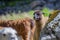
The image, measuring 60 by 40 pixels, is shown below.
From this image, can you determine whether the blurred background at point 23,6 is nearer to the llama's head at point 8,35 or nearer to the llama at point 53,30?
the llama's head at point 8,35

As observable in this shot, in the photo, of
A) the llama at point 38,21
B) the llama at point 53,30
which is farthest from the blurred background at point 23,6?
the llama at point 53,30

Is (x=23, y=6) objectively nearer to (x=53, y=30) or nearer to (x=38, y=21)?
(x=38, y=21)

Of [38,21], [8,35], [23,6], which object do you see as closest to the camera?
[8,35]

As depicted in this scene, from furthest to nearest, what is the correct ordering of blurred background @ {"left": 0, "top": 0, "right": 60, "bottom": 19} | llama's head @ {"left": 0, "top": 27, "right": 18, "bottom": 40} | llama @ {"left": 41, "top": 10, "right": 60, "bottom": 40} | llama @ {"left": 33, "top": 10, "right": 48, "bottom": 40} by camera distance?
1. blurred background @ {"left": 0, "top": 0, "right": 60, "bottom": 19}
2. llama @ {"left": 33, "top": 10, "right": 48, "bottom": 40}
3. llama's head @ {"left": 0, "top": 27, "right": 18, "bottom": 40}
4. llama @ {"left": 41, "top": 10, "right": 60, "bottom": 40}

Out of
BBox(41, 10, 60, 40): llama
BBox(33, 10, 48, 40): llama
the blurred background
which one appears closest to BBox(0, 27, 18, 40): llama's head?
BBox(41, 10, 60, 40): llama

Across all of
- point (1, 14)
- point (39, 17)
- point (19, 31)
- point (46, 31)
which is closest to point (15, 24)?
point (19, 31)

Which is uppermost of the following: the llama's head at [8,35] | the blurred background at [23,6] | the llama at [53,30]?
the blurred background at [23,6]

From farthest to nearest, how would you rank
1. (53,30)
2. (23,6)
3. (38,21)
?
(23,6) → (38,21) → (53,30)

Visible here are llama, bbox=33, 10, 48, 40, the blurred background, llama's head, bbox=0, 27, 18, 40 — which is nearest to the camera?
llama's head, bbox=0, 27, 18, 40

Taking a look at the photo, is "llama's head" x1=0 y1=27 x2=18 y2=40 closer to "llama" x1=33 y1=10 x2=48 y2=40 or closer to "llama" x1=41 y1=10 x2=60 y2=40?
"llama" x1=41 y1=10 x2=60 y2=40

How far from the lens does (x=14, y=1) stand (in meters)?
1.71

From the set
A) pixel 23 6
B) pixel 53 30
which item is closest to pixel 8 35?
pixel 53 30

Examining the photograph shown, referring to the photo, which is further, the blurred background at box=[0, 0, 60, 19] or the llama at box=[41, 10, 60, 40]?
the blurred background at box=[0, 0, 60, 19]

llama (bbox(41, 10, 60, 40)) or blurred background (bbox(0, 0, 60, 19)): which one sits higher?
blurred background (bbox(0, 0, 60, 19))
